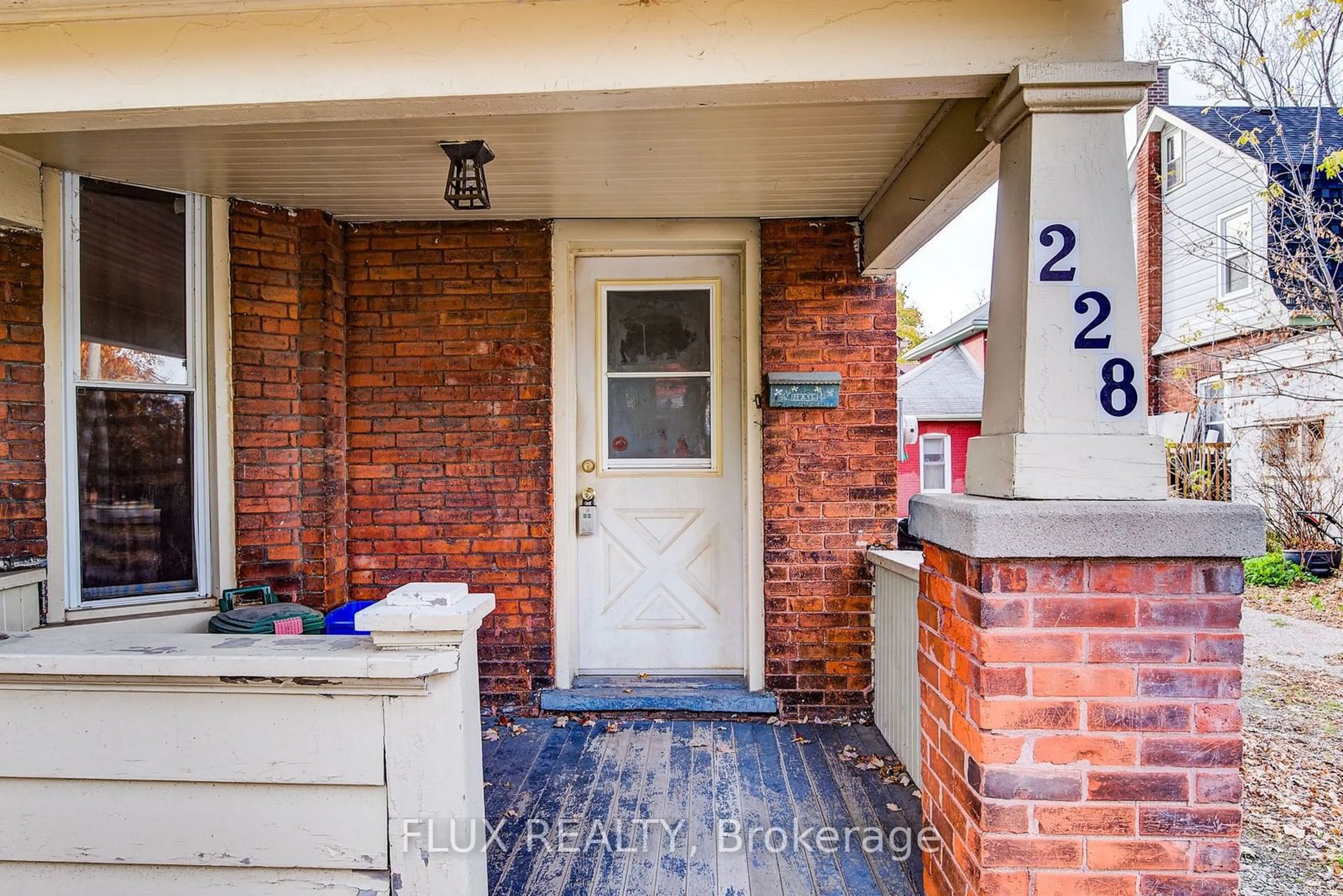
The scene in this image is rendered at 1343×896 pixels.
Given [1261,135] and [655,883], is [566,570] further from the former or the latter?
[1261,135]

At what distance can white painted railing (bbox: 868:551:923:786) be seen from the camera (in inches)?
101

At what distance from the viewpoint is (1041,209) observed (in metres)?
1.62

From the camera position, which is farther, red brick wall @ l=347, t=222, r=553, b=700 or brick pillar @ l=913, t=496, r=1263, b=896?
red brick wall @ l=347, t=222, r=553, b=700

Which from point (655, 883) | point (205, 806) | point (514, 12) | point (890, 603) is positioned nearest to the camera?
point (205, 806)

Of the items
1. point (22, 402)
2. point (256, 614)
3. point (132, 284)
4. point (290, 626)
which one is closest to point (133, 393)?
point (22, 402)

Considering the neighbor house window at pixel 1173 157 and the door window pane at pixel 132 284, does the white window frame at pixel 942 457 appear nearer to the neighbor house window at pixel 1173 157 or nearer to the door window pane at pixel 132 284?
the neighbor house window at pixel 1173 157

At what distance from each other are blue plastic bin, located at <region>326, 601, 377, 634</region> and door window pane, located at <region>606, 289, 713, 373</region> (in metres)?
1.61

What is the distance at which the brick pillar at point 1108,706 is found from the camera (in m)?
1.50

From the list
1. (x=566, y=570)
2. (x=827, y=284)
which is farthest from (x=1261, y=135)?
(x=566, y=570)

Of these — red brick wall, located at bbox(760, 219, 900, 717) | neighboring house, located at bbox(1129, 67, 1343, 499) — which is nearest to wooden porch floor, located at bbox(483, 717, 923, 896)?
red brick wall, located at bbox(760, 219, 900, 717)

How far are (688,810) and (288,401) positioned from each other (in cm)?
243

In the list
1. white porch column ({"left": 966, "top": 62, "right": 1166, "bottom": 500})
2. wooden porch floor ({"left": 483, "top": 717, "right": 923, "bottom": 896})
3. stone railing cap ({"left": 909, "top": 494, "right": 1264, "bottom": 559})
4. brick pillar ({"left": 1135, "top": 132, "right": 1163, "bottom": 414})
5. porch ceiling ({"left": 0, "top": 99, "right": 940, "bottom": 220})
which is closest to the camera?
stone railing cap ({"left": 909, "top": 494, "right": 1264, "bottom": 559})

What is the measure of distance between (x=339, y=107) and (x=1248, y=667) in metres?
5.53

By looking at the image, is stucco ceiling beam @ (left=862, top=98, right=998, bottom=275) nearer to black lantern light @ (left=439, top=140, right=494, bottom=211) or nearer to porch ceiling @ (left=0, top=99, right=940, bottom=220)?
porch ceiling @ (left=0, top=99, right=940, bottom=220)
